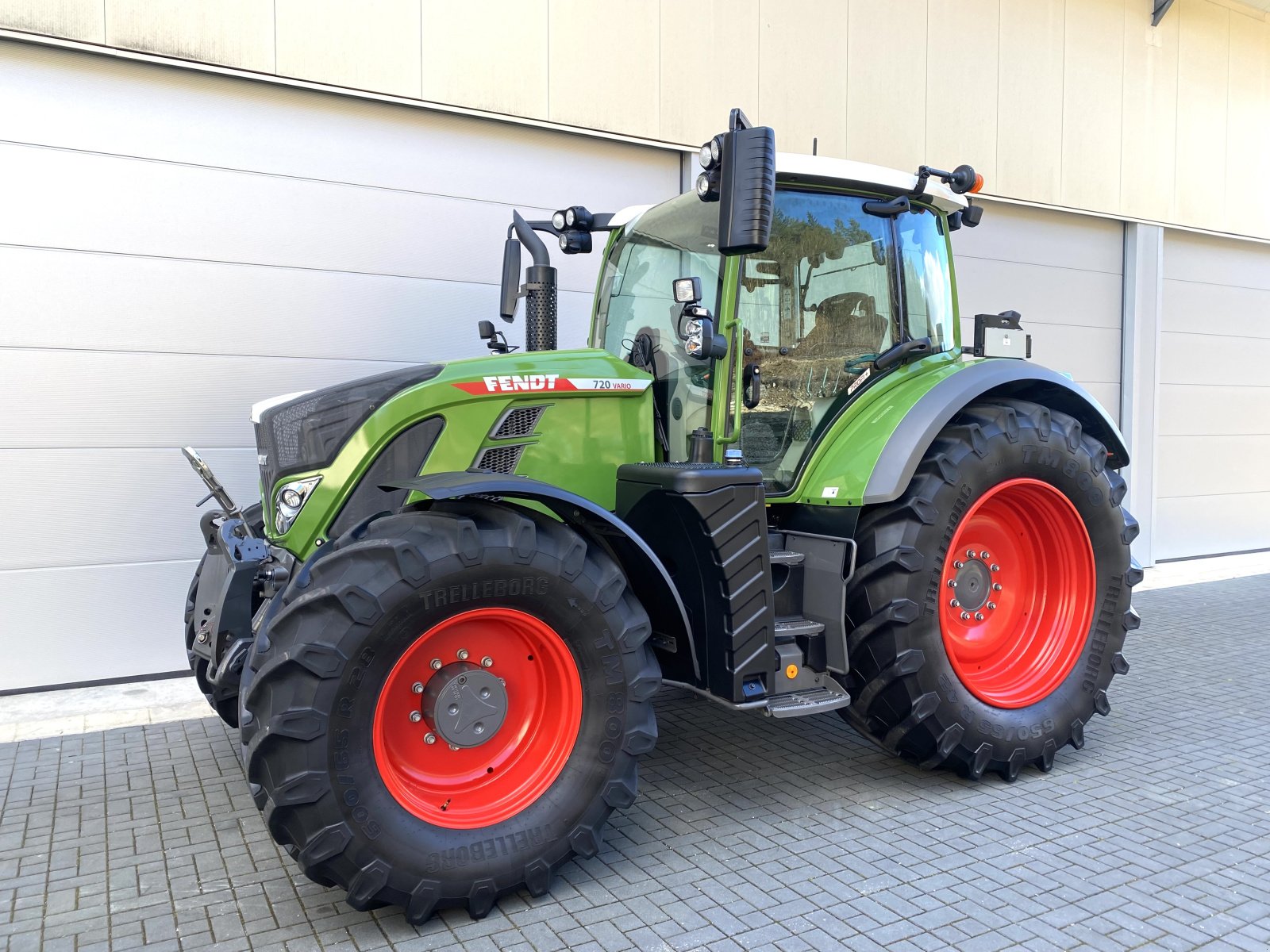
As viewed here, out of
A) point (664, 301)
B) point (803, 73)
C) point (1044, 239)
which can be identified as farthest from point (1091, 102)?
point (664, 301)

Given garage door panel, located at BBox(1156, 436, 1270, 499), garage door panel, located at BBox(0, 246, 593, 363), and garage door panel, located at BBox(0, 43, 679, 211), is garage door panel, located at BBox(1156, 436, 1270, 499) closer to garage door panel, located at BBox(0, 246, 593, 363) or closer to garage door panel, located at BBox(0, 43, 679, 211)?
garage door panel, located at BBox(0, 43, 679, 211)

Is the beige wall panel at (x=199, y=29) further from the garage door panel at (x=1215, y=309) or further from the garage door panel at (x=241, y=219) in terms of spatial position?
the garage door panel at (x=1215, y=309)

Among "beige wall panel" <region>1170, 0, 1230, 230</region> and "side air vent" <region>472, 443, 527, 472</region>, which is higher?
"beige wall panel" <region>1170, 0, 1230, 230</region>

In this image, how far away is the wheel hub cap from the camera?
2.85 meters

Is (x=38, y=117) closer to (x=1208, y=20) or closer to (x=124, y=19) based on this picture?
(x=124, y=19)

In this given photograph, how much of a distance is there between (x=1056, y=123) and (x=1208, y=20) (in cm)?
240

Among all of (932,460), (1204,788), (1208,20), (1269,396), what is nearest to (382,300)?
(932,460)

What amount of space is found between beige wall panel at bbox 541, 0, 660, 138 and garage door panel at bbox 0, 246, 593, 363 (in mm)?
1353

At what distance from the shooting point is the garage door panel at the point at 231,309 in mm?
4961

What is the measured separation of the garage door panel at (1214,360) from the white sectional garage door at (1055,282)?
0.68 meters

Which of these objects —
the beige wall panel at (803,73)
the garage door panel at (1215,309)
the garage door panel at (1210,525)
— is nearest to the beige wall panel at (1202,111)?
the garage door panel at (1215,309)

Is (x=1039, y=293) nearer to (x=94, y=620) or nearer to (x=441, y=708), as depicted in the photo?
(x=441, y=708)

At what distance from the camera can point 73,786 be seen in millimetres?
3785

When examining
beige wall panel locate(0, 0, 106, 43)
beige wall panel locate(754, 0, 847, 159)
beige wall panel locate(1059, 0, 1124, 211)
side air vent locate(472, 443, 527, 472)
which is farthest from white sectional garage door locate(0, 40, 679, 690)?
beige wall panel locate(1059, 0, 1124, 211)
